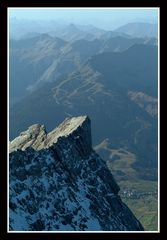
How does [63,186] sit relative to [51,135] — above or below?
below

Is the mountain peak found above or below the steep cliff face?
above

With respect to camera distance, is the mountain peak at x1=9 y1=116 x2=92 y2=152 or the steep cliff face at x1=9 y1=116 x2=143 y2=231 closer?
the steep cliff face at x1=9 y1=116 x2=143 y2=231

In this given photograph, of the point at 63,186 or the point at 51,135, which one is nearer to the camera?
the point at 63,186

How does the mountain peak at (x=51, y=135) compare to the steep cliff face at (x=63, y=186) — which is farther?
the mountain peak at (x=51, y=135)

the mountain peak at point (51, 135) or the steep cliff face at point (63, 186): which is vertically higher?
the mountain peak at point (51, 135)
